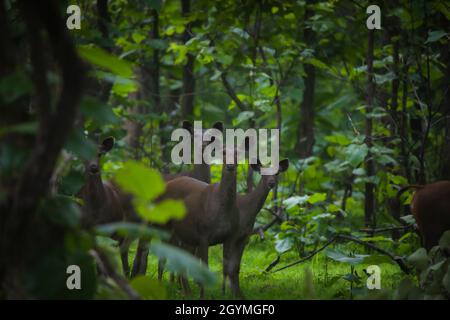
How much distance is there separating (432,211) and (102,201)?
388 cm

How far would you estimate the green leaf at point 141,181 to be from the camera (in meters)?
3.54

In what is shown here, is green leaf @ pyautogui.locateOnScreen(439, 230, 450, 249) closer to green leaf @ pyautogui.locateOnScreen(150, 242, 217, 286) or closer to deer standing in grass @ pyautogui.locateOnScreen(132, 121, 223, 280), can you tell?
deer standing in grass @ pyautogui.locateOnScreen(132, 121, 223, 280)

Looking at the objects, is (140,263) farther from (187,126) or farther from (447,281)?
(447,281)

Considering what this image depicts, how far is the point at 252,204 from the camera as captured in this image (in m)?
9.01

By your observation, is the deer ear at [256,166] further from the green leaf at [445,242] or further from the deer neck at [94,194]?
the green leaf at [445,242]

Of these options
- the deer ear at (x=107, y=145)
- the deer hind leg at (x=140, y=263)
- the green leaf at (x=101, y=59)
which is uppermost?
the green leaf at (x=101, y=59)

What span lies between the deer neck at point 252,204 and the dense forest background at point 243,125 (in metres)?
0.72

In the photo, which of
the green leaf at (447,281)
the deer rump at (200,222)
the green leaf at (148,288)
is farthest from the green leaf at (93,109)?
the deer rump at (200,222)

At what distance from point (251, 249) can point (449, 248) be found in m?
4.92

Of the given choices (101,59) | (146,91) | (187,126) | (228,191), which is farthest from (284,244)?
(146,91)

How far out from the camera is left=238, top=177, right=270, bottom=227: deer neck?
8.89 m

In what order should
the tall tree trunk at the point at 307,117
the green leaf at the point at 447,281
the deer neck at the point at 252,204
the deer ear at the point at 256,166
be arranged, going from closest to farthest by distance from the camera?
the green leaf at the point at 447,281 < the deer neck at the point at 252,204 < the deer ear at the point at 256,166 < the tall tree trunk at the point at 307,117
